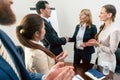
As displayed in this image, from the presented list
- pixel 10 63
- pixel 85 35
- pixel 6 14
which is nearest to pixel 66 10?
pixel 85 35

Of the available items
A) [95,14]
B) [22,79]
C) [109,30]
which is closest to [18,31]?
[22,79]

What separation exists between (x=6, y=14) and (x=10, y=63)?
33 centimetres

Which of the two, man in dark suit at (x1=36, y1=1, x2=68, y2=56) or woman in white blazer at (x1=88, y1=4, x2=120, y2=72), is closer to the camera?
woman in white blazer at (x1=88, y1=4, x2=120, y2=72)

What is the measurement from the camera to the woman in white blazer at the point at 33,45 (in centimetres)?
203

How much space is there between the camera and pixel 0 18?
1.30 m

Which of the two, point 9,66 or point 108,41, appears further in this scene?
point 108,41

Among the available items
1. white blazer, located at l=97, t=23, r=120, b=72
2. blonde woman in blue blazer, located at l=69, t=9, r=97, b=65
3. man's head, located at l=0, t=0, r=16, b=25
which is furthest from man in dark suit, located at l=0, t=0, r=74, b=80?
blonde woman in blue blazer, located at l=69, t=9, r=97, b=65

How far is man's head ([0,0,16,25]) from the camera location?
50.1 inches

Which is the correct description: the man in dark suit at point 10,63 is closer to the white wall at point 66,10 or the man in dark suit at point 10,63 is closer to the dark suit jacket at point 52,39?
the dark suit jacket at point 52,39

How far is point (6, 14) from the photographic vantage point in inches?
51.7

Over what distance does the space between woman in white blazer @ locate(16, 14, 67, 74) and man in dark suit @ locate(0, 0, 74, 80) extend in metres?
0.63

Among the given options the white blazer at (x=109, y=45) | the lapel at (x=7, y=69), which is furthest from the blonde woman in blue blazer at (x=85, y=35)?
the lapel at (x=7, y=69)

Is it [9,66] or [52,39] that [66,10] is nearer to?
[52,39]

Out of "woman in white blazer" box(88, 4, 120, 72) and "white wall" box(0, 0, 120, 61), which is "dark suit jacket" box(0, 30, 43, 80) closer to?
"woman in white blazer" box(88, 4, 120, 72)
